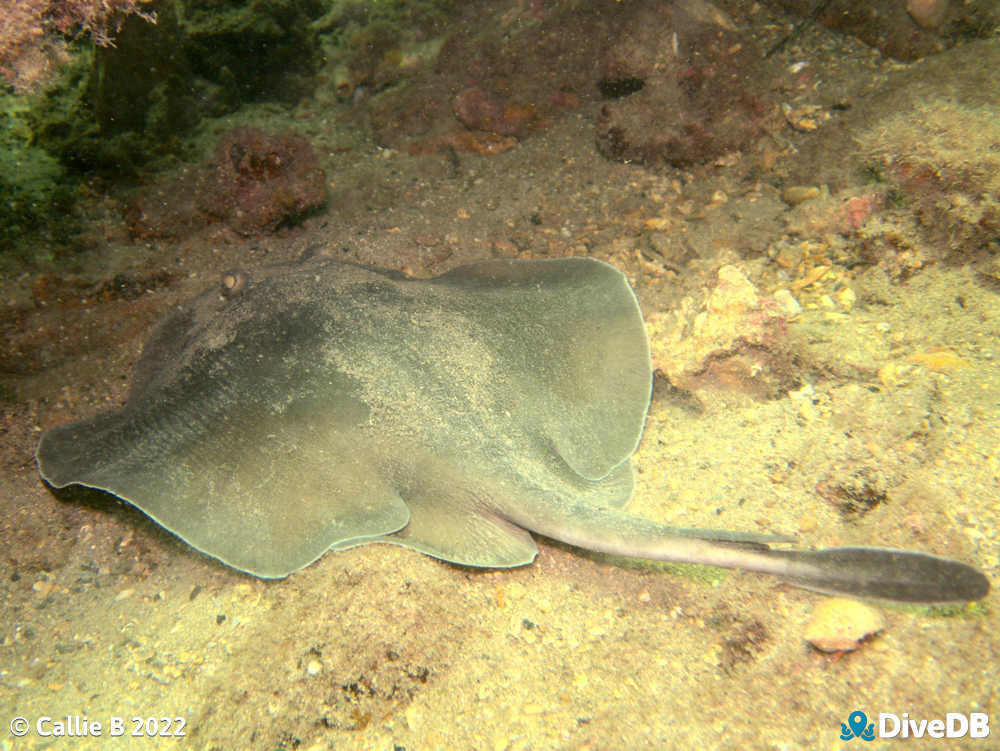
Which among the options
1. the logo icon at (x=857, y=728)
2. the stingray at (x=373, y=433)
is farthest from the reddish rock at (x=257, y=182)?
the logo icon at (x=857, y=728)

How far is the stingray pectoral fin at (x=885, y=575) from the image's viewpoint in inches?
78.1

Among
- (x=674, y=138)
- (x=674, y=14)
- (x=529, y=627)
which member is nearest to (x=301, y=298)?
(x=529, y=627)

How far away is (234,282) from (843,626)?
13.3 ft

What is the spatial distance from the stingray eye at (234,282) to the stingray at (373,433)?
6 cm

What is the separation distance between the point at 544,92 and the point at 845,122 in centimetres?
312

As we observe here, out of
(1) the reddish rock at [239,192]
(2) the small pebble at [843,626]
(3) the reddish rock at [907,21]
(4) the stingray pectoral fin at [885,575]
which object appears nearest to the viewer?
(4) the stingray pectoral fin at [885,575]

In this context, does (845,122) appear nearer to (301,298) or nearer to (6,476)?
(301,298)

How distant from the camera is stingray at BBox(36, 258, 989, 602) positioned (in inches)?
105

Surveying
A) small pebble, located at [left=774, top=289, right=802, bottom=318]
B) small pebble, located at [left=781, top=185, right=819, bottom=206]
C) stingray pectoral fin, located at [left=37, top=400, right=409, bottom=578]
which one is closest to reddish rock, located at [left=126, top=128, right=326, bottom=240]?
stingray pectoral fin, located at [left=37, top=400, right=409, bottom=578]

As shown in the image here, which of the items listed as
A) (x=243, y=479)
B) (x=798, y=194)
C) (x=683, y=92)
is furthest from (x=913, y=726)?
(x=683, y=92)

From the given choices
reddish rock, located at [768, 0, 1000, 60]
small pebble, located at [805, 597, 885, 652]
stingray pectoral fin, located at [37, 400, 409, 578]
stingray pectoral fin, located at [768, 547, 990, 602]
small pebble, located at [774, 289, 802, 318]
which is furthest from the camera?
reddish rock, located at [768, 0, 1000, 60]

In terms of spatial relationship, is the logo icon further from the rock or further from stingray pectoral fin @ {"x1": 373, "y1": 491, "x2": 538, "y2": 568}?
the rock

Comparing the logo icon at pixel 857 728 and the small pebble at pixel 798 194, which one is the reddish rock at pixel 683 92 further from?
the logo icon at pixel 857 728

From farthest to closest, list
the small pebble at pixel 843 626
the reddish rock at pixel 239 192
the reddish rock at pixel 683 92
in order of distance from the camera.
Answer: the reddish rock at pixel 683 92 < the reddish rock at pixel 239 192 < the small pebble at pixel 843 626
